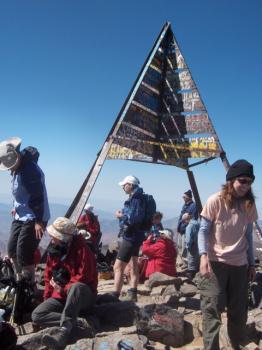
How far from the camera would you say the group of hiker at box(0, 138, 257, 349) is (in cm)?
411

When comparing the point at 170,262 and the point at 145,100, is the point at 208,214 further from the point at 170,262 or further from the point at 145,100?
the point at 145,100

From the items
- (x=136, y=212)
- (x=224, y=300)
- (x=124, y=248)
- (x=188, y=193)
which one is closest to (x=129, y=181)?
(x=136, y=212)

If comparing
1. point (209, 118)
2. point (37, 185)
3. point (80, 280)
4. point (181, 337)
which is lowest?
point (181, 337)

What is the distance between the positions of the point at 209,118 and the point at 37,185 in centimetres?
446

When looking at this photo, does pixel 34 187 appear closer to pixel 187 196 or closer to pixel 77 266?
pixel 77 266

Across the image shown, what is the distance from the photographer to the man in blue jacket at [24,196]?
5.59m

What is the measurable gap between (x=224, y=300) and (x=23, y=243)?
295 cm

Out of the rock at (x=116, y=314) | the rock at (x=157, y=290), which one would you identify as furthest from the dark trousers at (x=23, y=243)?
the rock at (x=157, y=290)

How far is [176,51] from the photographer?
8.81 meters

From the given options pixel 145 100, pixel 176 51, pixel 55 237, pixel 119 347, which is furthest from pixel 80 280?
pixel 176 51

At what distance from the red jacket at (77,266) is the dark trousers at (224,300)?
1.62 m

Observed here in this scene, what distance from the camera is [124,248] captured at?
6.44 meters

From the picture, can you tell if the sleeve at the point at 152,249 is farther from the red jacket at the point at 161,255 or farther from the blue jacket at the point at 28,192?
the blue jacket at the point at 28,192

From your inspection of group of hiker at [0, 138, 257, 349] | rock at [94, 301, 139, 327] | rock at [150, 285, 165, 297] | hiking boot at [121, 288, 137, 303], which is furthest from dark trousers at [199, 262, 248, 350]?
rock at [150, 285, 165, 297]
